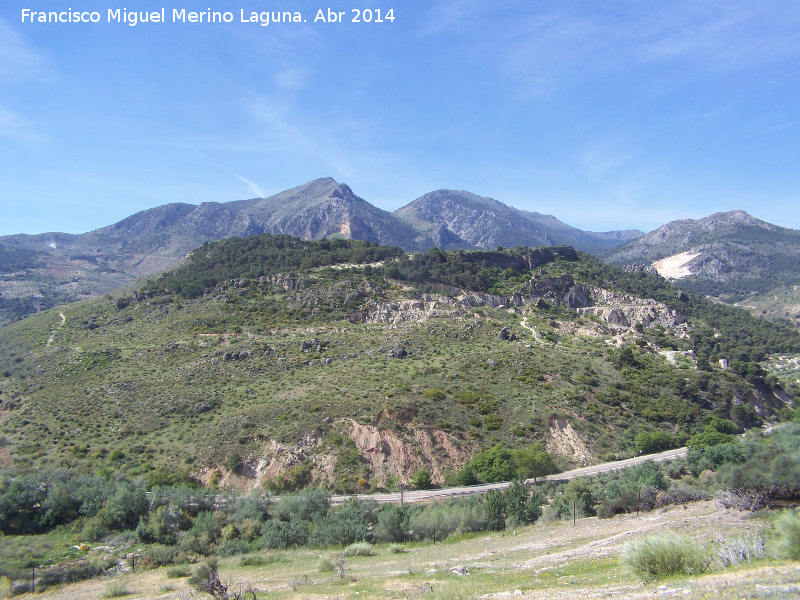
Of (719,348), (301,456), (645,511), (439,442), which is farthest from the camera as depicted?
(719,348)

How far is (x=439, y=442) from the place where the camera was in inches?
1518

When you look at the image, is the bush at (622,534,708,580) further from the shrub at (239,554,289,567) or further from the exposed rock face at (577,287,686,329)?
the exposed rock face at (577,287,686,329)

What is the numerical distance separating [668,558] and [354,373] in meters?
40.1

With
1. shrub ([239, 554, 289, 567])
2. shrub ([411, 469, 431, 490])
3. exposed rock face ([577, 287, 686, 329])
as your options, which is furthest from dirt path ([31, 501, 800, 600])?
exposed rock face ([577, 287, 686, 329])

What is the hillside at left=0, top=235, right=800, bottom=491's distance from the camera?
37500mm

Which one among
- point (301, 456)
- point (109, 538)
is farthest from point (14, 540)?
point (301, 456)

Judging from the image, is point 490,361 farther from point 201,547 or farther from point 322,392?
point 201,547

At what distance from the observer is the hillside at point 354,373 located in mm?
37500

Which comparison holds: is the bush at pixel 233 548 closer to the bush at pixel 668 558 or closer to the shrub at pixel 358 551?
the shrub at pixel 358 551

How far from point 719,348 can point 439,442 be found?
60894 mm

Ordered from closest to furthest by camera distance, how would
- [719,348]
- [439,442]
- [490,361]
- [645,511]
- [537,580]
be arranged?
[537,580] → [645,511] → [439,442] → [490,361] → [719,348]

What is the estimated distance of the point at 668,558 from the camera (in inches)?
400

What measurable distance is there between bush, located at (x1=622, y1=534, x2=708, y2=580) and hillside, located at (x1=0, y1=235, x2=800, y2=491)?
2683 centimetres

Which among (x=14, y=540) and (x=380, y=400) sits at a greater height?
(x=380, y=400)
